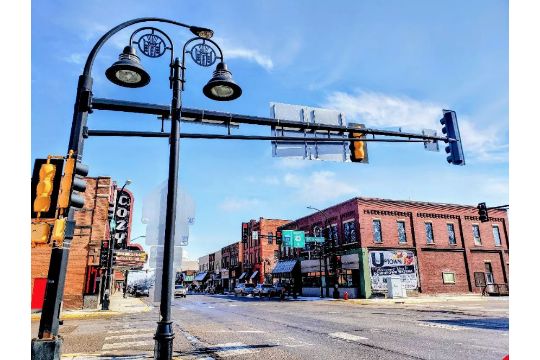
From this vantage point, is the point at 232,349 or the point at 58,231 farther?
the point at 232,349

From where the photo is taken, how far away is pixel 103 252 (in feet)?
72.4

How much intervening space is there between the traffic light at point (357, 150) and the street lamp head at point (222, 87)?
126 inches

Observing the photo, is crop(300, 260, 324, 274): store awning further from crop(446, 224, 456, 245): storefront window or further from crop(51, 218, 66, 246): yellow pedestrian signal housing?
crop(51, 218, 66, 246): yellow pedestrian signal housing

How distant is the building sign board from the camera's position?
105 ft

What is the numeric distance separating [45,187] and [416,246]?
34.3 m

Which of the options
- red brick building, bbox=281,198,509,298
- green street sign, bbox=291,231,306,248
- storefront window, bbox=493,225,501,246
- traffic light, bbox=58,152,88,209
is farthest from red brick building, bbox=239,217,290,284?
traffic light, bbox=58,152,88,209

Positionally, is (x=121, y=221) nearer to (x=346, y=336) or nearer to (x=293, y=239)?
(x=293, y=239)

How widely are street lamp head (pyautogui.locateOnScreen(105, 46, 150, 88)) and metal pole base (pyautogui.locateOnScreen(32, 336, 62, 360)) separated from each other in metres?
4.33

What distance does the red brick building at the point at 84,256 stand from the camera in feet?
72.4

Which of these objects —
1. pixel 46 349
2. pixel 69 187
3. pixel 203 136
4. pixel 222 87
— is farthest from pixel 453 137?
pixel 46 349

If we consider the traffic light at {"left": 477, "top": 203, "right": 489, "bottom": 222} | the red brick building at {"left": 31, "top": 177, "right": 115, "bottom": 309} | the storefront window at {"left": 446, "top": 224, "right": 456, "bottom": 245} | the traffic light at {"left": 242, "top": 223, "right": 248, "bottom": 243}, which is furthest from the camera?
the traffic light at {"left": 242, "top": 223, "right": 248, "bottom": 243}

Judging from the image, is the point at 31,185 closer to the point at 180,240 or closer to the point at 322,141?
the point at 180,240

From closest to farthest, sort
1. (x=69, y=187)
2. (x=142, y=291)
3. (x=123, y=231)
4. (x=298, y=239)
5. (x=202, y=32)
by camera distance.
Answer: (x=69, y=187) → (x=202, y=32) → (x=123, y=231) → (x=298, y=239) → (x=142, y=291)

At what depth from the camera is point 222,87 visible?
22.3 ft
